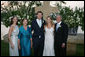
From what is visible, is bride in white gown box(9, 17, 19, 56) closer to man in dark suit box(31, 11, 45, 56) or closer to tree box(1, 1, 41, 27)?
man in dark suit box(31, 11, 45, 56)

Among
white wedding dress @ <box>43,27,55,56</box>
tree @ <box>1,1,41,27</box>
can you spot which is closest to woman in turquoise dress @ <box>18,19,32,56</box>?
white wedding dress @ <box>43,27,55,56</box>

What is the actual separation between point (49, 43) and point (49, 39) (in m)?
0.14

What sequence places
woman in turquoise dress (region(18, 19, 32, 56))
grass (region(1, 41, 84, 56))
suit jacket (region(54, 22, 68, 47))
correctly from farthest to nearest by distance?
grass (region(1, 41, 84, 56)), suit jacket (region(54, 22, 68, 47)), woman in turquoise dress (region(18, 19, 32, 56))

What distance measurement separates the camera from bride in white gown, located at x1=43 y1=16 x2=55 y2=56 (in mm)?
7457

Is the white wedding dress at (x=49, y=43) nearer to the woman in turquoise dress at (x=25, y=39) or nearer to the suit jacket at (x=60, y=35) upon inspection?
the suit jacket at (x=60, y=35)

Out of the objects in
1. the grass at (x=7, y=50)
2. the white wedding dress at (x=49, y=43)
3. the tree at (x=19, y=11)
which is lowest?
the grass at (x=7, y=50)

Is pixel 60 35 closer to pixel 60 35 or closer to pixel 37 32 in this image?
pixel 60 35

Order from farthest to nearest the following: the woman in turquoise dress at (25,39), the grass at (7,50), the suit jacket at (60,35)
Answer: the grass at (7,50), the suit jacket at (60,35), the woman in turquoise dress at (25,39)

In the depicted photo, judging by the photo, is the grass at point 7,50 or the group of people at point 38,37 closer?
the group of people at point 38,37

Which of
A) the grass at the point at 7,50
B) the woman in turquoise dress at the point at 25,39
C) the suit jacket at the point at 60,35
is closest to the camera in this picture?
the woman in turquoise dress at the point at 25,39

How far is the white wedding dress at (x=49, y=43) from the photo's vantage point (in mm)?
7477

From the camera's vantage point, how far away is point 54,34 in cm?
752

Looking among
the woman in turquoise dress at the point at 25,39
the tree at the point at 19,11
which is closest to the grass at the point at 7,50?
the tree at the point at 19,11

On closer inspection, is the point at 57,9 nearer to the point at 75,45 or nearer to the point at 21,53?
the point at 75,45
